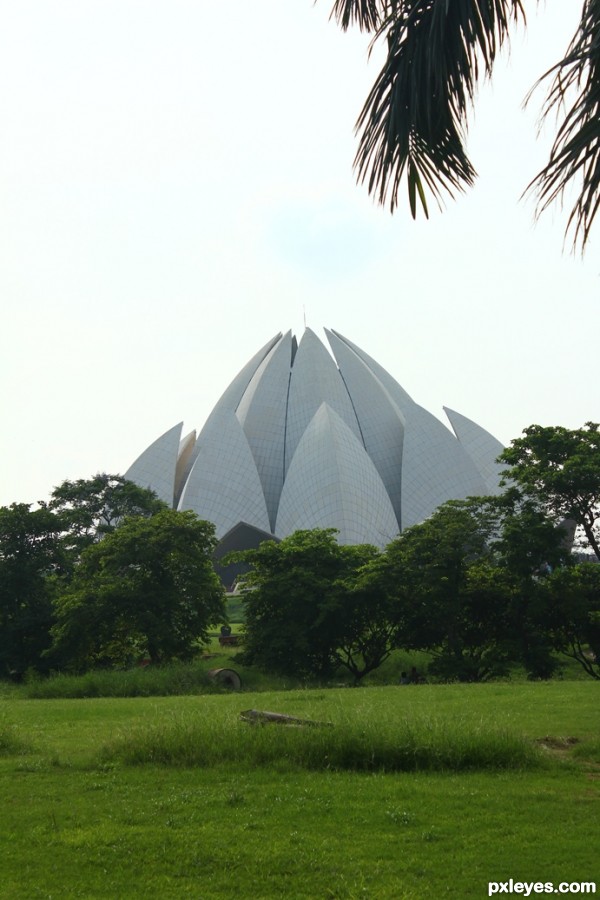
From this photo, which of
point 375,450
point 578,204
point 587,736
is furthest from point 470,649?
point 375,450

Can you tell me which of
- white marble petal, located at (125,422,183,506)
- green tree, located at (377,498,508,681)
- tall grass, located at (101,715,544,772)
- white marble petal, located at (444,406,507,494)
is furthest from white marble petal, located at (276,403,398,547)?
tall grass, located at (101,715,544,772)

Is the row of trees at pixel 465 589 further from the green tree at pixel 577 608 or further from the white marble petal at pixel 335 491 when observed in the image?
the white marble petal at pixel 335 491

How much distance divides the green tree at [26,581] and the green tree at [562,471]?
11.0 m

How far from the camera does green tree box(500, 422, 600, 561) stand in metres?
17.2

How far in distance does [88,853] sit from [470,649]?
1426cm

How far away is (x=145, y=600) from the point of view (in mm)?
18688

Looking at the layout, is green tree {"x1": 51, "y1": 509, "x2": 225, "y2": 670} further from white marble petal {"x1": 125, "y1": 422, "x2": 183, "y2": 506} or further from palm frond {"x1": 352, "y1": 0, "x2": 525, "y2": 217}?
white marble petal {"x1": 125, "y1": 422, "x2": 183, "y2": 506}

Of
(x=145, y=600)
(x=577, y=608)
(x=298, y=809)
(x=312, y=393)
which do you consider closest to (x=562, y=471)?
(x=577, y=608)

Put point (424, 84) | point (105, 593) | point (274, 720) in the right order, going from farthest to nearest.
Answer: point (105, 593) → point (274, 720) → point (424, 84)

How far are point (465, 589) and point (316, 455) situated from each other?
1853cm

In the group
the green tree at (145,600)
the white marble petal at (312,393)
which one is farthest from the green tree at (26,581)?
the white marble petal at (312,393)

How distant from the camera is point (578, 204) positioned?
3.89m

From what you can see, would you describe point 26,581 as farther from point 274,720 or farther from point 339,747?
point 339,747

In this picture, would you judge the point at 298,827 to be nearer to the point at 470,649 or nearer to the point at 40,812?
the point at 40,812
